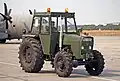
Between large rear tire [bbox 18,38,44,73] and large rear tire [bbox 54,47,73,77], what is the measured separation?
3.69 feet

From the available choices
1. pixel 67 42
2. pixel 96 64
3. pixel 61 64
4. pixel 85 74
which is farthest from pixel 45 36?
pixel 96 64

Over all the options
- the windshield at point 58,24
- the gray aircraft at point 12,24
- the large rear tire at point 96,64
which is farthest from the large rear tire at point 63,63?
the gray aircraft at point 12,24

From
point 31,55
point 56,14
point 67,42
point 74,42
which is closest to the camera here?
point 74,42

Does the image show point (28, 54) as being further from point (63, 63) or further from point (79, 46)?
point (79, 46)

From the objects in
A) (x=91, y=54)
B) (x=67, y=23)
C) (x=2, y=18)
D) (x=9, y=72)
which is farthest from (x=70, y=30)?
(x=2, y=18)

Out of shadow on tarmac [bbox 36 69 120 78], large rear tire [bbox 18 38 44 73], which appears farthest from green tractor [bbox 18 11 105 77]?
shadow on tarmac [bbox 36 69 120 78]

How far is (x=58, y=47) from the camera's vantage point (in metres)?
16.7

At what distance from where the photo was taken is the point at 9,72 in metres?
17.2

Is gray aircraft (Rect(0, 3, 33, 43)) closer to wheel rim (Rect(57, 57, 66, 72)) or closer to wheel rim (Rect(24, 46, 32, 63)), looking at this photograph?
wheel rim (Rect(24, 46, 32, 63))

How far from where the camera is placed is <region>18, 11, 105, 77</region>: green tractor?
51.5ft

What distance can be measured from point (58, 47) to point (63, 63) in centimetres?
134

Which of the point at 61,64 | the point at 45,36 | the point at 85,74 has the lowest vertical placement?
the point at 85,74

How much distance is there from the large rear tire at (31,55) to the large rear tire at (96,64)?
2.23 meters

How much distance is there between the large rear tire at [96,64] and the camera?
16328 millimetres
